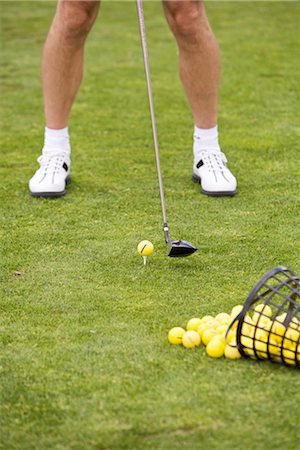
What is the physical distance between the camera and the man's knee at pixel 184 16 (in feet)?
14.7

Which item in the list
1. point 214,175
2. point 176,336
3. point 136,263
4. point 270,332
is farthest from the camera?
point 214,175

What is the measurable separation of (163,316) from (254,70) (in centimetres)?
432

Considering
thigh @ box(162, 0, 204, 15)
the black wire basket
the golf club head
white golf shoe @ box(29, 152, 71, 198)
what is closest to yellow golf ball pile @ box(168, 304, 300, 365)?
the black wire basket

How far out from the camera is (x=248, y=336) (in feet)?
9.55

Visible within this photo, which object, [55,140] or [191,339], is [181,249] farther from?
[55,140]

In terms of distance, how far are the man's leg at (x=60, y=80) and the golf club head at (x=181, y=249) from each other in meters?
1.09

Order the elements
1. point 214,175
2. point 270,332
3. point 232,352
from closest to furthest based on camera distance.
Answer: point 270,332
point 232,352
point 214,175

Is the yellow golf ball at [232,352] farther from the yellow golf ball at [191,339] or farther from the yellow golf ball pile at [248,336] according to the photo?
the yellow golf ball at [191,339]

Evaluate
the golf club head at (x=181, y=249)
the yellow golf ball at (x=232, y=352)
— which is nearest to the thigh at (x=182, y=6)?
the golf club head at (x=181, y=249)

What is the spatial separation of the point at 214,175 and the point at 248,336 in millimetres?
1830

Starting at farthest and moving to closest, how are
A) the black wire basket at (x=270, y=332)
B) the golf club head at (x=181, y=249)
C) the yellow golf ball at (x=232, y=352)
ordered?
the golf club head at (x=181, y=249)
the yellow golf ball at (x=232, y=352)
the black wire basket at (x=270, y=332)

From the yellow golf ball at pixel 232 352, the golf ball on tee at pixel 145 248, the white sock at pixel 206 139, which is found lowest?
the white sock at pixel 206 139

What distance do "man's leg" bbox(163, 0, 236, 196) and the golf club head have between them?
93 cm

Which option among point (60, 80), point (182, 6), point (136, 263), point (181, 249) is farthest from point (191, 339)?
point (60, 80)
